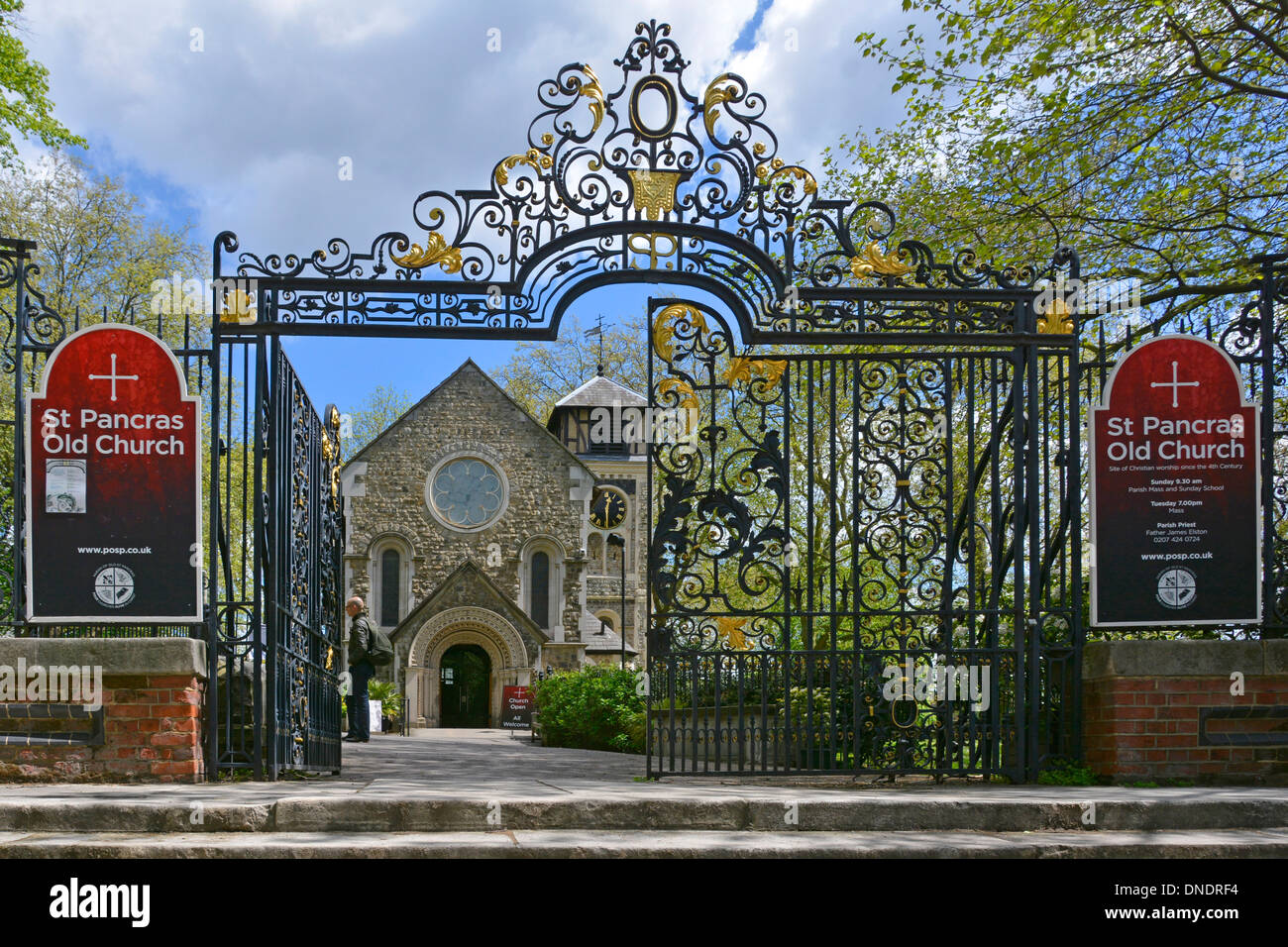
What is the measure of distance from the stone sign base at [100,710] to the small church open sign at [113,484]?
0.36 m

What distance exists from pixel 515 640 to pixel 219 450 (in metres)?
28.1

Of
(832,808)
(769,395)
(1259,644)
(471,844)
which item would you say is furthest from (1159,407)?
(471,844)

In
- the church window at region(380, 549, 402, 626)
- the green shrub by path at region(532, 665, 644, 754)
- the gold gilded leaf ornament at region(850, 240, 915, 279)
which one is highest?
the gold gilded leaf ornament at region(850, 240, 915, 279)

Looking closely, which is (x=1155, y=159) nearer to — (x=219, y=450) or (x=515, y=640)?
(x=219, y=450)

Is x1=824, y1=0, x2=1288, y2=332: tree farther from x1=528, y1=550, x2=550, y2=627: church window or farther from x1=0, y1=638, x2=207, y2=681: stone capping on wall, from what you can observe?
x1=528, y1=550, x2=550, y2=627: church window

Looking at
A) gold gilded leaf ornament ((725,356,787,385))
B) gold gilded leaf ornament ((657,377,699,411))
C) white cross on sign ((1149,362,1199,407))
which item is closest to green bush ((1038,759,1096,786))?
white cross on sign ((1149,362,1199,407))

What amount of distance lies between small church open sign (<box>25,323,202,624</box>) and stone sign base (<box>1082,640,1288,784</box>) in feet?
19.5

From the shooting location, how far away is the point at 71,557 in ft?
27.3

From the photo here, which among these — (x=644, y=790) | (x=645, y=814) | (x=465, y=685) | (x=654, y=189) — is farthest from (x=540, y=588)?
(x=645, y=814)

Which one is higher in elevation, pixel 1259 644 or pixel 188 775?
pixel 1259 644

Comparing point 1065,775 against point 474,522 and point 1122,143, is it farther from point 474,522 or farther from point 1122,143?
point 474,522

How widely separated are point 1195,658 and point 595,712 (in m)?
12.2

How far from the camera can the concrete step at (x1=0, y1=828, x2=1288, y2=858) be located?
562 centimetres

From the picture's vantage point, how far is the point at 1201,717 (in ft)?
28.1
